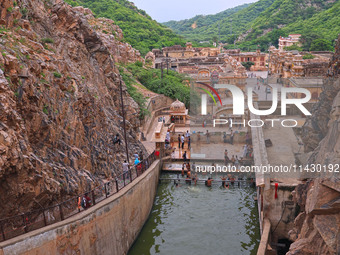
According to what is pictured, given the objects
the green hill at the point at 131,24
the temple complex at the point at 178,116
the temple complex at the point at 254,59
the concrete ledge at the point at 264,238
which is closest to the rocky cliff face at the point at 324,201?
the concrete ledge at the point at 264,238

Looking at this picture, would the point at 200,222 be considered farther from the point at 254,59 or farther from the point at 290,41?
the point at 290,41

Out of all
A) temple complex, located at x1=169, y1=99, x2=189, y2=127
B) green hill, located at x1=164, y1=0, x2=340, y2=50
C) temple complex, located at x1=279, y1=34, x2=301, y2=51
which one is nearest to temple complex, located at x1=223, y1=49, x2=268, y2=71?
temple complex, located at x1=279, y1=34, x2=301, y2=51

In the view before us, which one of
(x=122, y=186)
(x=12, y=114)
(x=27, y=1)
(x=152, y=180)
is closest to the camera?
(x=12, y=114)

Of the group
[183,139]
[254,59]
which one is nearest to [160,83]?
[183,139]

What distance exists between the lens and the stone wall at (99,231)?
44.5ft

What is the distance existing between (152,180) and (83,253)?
884 centimetres

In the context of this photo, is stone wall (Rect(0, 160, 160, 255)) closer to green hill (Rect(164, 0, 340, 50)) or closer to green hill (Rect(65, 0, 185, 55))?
green hill (Rect(65, 0, 185, 55))

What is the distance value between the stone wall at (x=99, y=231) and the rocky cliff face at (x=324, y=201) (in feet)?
23.7

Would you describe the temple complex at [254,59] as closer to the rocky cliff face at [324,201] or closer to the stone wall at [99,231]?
the stone wall at [99,231]

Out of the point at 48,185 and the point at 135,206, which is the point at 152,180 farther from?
the point at 48,185

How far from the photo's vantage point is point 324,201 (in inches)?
455

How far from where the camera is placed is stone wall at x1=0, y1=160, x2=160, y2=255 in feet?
44.5

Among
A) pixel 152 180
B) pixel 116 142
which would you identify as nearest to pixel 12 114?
pixel 116 142

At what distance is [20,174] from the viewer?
14.3m
